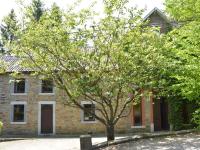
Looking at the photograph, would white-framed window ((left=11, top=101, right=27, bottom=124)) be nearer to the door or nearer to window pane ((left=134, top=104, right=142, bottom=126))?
window pane ((left=134, top=104, right=142, bottom=126))

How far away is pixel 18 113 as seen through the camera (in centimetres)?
3356

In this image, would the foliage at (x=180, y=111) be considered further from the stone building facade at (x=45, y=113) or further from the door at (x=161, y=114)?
the door at (x=161, y=114)

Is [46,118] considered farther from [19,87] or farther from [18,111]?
[19,87]

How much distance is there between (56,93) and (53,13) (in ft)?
53.0

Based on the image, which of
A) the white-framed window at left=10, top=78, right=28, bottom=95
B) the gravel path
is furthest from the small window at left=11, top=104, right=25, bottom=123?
the gravel path

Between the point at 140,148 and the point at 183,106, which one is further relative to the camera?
the point at 183,106

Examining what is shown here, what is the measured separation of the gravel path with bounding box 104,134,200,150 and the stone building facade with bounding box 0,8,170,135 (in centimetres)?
1384

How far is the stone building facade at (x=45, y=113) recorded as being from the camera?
3234cm

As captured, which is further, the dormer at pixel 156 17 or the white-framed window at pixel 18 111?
the dormer at pixel 156 17

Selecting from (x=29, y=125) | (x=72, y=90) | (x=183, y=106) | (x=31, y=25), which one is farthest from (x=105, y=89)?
(x=29, y=125)

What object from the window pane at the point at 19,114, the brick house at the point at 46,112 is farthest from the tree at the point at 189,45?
the window pane at the point at 19,114

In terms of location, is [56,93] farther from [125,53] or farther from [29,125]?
[125,53]

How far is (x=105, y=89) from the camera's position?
18.3 metres

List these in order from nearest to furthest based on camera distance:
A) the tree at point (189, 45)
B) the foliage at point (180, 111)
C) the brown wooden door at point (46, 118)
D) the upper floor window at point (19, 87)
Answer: the tree at point (189, 45)
the foliage at point (180, 111)
the brown wooden door at point (46, 118)
the upper floor window at point (19, 87)
